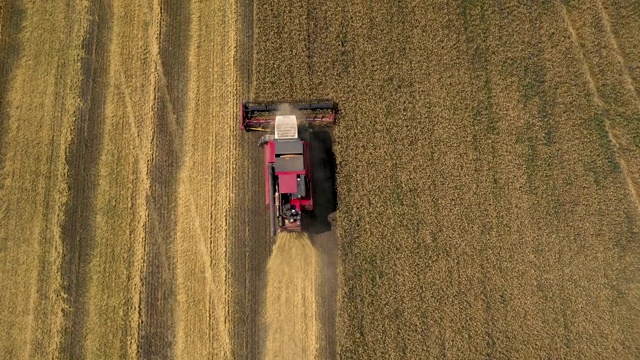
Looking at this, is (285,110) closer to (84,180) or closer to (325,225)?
(325,225)

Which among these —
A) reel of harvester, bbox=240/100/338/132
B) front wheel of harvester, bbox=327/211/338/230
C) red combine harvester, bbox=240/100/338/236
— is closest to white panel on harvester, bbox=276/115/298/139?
red combine harvester, bbox=240/100/338/236

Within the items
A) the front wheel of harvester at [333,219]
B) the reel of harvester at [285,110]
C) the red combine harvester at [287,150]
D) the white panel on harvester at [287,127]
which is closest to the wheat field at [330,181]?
the front wheel of harvester at [333,219]

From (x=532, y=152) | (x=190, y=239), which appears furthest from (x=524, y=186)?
(x=190, y=239)

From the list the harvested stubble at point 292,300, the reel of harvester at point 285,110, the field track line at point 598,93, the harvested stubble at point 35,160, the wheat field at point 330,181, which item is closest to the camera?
the harvested stubble at point 292,300

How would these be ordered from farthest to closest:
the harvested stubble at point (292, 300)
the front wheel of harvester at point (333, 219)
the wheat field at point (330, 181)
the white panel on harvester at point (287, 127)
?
the front wheel of harvester at point (333, 219) → the white panel on harvester at point (287, 127) → the wheat field at point (330, 181) → the harvested stubble at point (292, 300)

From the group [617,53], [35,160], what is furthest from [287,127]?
[617,53]

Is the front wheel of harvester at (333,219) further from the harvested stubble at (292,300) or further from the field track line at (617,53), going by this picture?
the field track line at (617,53)
